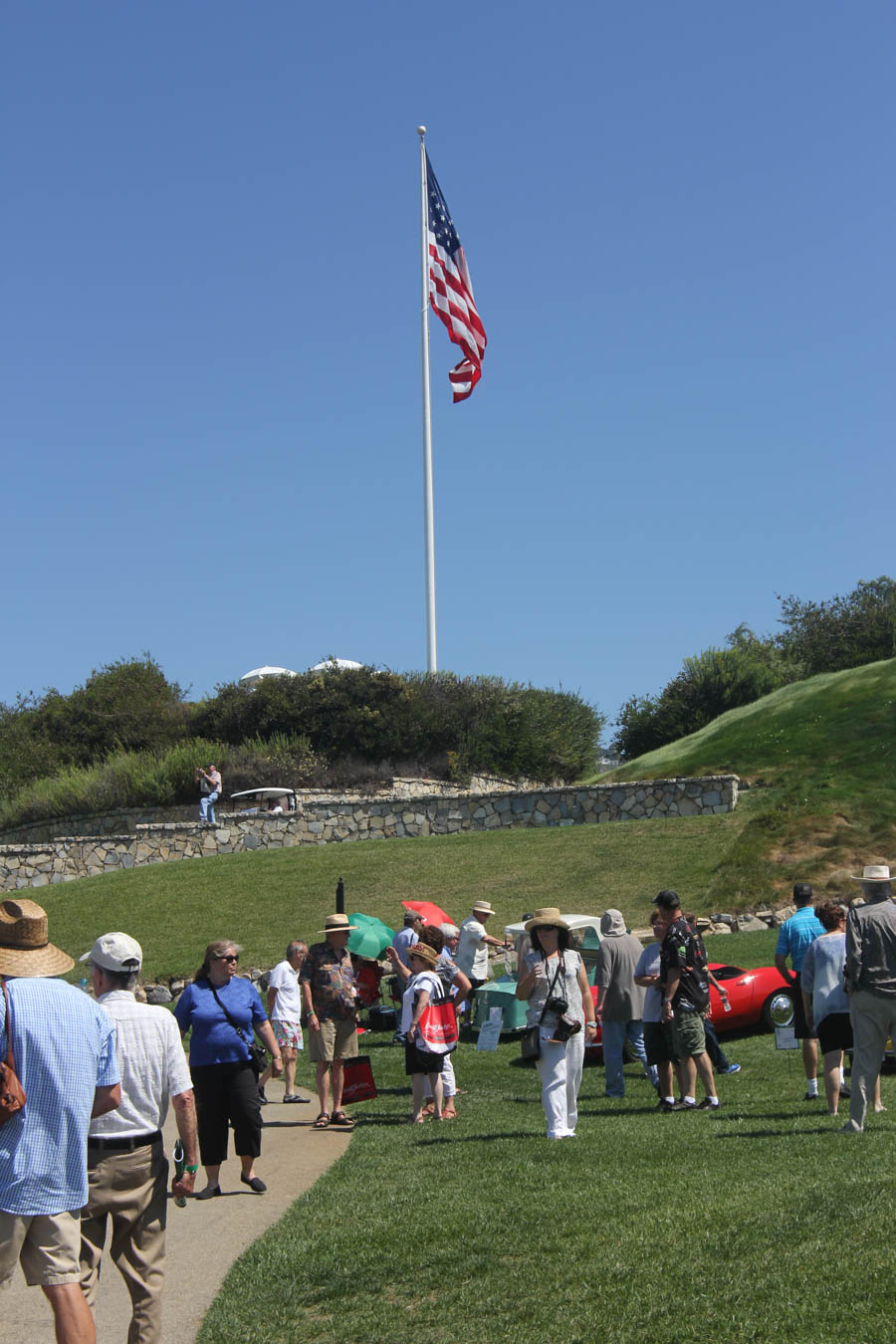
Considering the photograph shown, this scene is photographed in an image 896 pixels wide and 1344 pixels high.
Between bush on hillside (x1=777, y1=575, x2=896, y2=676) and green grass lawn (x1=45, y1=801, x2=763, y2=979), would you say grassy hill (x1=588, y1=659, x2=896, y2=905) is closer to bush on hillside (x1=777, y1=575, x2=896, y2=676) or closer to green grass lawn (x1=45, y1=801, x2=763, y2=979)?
green grass lawn (x1=45, y1=801, x2=763, y2=979)

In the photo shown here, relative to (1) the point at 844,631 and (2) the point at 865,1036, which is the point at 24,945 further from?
(1) the point at 844,631

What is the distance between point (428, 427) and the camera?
1500 inches

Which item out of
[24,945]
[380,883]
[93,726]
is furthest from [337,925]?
[93,726]

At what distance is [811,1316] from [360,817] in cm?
2667

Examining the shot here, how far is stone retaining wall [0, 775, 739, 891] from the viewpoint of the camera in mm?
30297

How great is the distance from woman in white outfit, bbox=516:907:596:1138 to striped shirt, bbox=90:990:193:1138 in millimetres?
3701

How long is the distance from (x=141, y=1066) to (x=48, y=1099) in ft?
3.06

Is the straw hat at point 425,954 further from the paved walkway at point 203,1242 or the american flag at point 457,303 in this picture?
the american flag at point 457,303

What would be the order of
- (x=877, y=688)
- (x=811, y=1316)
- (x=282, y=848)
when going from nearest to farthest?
1. (x=811, y=1316)
2. (x=282, y=848)
3. (x=877, y=688)

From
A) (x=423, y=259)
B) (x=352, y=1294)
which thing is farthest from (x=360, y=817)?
(x=352, y=1294)

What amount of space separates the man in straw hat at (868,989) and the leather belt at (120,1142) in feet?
16.0

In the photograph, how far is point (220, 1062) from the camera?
816cm

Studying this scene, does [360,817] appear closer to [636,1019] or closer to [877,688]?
[877,688]

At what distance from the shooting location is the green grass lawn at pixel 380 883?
22.7 m
